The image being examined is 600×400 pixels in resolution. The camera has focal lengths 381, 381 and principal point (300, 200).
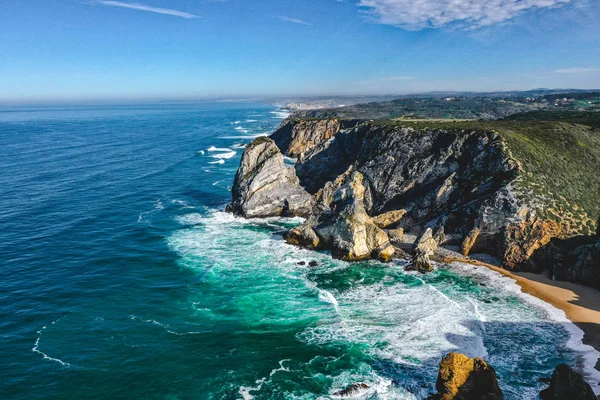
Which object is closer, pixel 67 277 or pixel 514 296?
pixel 514 296

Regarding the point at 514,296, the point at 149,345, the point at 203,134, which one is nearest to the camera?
the point at 149,345

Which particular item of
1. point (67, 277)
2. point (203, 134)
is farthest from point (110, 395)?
point (203, 134)

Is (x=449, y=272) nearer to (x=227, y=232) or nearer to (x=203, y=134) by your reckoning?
(x=227, y=232)

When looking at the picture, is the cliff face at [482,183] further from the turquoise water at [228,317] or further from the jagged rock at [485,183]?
the turquoise water at [228,317]

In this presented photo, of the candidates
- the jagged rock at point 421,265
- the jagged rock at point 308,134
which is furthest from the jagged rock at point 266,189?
the jagged rock at point 308,134

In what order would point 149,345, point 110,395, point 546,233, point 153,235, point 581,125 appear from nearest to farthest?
point 110,395
point 149,345
point 546,233
point 153,235
point 581,125
